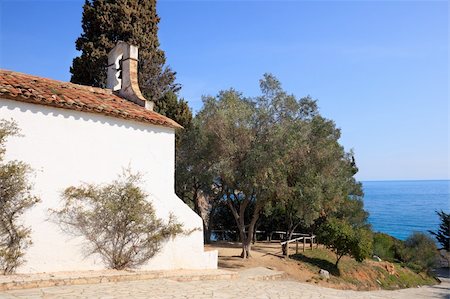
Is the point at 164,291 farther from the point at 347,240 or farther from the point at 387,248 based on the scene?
the point at 387,248

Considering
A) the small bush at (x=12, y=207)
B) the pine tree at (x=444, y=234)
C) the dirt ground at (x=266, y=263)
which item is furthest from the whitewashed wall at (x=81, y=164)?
the pine tree at (x=444, y=234)

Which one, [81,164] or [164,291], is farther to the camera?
[81,164]

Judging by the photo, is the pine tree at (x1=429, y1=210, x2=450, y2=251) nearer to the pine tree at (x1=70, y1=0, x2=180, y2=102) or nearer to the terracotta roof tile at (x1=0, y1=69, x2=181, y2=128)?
the pine tree at (x1=70, y1=0, x2=180, y2=102)

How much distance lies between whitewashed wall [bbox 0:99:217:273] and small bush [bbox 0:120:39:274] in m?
0.18

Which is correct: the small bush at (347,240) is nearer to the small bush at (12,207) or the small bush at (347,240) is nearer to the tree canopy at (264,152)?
the tree canopy at (264,152)

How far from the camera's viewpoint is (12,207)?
30.9 ft

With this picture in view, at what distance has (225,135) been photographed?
1734 centimetres

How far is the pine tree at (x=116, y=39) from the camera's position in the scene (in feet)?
72.1

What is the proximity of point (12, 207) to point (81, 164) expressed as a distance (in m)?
1.98

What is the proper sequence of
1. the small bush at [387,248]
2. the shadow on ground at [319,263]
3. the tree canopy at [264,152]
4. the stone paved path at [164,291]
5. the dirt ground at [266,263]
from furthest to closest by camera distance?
1. the small bush at [387,248]
2. the shadow on ground at [319,263]
3. the dirt ground at [266,263]
4. the tree canopy at [264,152]
5. the stone paved path at [164,291]

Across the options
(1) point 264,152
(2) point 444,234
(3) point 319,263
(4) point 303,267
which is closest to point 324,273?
(4) point 303,267

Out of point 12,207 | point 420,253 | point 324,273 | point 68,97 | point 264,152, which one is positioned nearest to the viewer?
point 12,207

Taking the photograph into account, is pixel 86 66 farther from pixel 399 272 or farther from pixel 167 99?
pixel 399 272

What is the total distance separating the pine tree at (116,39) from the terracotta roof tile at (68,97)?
8.99m
